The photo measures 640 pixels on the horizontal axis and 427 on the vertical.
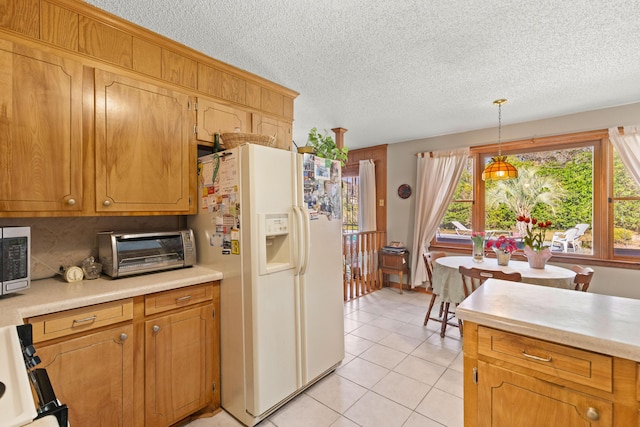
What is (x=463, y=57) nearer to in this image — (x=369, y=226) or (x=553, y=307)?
(x=553, y=307)

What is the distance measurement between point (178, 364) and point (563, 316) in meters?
1.96

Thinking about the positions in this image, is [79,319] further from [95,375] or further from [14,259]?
[14,259]

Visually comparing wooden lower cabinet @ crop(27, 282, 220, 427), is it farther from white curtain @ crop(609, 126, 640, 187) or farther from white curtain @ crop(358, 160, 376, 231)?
white curtain @ crop(609, 126, 640, 187)

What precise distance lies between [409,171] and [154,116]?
12.8 ft

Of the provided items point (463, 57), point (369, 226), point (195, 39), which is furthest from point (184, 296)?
point (369, 226)

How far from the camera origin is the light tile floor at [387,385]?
6.13ft

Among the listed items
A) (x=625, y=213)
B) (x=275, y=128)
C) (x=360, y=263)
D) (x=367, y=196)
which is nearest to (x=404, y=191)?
(x=367, y=196)

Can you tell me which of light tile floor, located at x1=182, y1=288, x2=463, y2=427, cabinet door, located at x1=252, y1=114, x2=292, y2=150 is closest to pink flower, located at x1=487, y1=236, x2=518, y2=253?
light tile floor, located at x1=182, y1=288, x2=463, y2=427

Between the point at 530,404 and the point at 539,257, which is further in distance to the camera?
the point at 539,257

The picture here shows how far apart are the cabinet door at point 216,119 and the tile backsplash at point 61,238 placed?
0.83 m

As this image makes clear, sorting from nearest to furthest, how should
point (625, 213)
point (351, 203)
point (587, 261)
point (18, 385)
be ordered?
point (18, 385) < point (625, 213) < point (587, 261) < point (351, 203)

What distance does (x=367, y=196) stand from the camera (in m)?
5.36

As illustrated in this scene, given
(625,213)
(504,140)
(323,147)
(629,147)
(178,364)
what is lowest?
(178,364)

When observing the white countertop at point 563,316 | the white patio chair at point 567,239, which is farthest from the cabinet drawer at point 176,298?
the white patio chair at point 567,239
